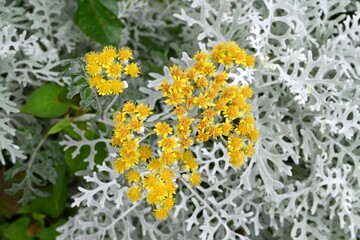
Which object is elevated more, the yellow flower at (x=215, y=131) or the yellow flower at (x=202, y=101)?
the yellow flower at (x=202, y=101)

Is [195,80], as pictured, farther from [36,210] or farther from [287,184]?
[36,210]

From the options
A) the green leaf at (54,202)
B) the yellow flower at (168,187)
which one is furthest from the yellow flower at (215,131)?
the green leaf at (54,202)

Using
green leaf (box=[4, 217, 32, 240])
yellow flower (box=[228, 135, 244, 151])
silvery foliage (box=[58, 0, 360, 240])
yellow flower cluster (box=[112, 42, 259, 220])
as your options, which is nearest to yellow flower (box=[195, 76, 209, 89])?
yellow flower cluster (box=[112, 42, 259, 220])

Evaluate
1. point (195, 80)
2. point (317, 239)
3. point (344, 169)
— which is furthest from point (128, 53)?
point (317, 239)

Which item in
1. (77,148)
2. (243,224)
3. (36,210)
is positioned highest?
(77,148)

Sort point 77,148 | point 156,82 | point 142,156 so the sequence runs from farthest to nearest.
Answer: point 77,148 < point 156,82 < point 142,156

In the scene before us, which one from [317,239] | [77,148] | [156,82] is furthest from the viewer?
[317,239]

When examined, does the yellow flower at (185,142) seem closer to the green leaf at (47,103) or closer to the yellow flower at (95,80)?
the yellow flower at (95,80)

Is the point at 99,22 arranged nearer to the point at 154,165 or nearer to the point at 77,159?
the point at 77,159
